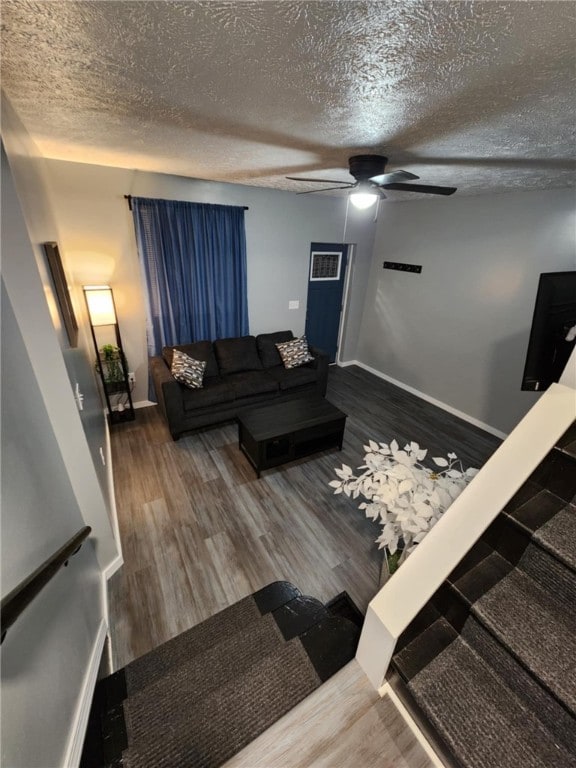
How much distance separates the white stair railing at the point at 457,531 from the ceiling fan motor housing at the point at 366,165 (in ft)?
5.81

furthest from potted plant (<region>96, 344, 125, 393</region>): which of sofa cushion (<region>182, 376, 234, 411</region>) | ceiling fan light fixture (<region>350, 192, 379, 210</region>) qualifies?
ceiling fan light fixture (<region>350, 192, 379, 210</region>)

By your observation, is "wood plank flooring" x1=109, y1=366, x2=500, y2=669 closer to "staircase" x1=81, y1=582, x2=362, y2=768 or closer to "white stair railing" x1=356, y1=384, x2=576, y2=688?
"staircase" x1=81, y1=582, x2=362, y2=768

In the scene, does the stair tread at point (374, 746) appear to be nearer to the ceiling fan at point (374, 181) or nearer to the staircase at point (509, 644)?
the staircase at point (509, 644)

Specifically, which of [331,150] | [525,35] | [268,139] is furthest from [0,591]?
[331,150]

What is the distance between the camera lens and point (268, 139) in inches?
70.6

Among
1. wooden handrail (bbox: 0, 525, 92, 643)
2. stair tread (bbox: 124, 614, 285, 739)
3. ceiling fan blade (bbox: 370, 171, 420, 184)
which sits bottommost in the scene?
stair tread (bbox: 124, 614, 285, 739)

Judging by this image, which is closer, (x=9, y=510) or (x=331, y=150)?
(x=9, y=510)

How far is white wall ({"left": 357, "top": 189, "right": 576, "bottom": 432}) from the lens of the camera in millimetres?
3148

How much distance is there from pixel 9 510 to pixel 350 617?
1835 mm

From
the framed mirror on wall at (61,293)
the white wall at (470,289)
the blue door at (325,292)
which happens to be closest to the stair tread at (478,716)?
the framed mirror on wall at (61,293)

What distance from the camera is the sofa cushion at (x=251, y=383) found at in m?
3.59

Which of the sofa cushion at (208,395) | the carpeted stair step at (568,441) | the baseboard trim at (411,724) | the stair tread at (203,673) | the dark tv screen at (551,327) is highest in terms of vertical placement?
the dark tv screen at (551,327)

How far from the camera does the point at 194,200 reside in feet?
11.5

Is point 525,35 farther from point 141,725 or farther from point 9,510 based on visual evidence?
point 141,725
